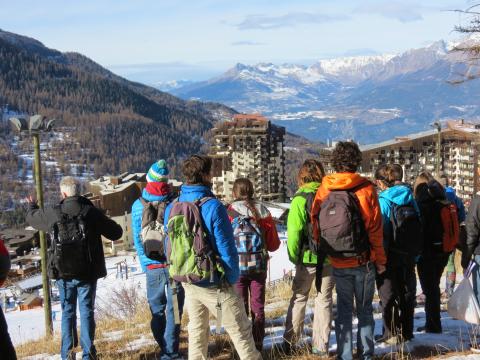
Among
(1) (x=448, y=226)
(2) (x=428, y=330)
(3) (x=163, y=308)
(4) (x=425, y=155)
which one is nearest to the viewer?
(3) (x=163, y=308)

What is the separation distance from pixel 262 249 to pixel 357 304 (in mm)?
954

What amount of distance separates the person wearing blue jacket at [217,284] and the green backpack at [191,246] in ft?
0.15

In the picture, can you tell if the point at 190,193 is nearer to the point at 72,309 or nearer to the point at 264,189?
the point at 72,309

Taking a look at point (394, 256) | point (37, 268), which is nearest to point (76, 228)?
point (394, 256)

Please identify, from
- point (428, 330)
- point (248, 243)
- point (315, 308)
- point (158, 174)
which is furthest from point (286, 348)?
point (158, 174)

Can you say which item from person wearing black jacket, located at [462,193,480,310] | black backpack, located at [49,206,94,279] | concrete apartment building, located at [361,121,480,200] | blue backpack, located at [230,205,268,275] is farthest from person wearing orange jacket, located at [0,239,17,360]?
concrete apartment building, located at [361,121,480,200]

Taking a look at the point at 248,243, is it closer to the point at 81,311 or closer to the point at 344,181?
the point at 344,181

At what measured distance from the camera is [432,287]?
5.81 metres

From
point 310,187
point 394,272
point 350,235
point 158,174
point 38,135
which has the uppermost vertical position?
point 38,135

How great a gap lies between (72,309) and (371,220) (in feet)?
9.10

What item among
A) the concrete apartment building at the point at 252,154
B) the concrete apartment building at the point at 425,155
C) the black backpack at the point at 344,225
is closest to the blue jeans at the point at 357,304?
the black backpack at the point at 344,225

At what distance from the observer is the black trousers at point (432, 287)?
573cm

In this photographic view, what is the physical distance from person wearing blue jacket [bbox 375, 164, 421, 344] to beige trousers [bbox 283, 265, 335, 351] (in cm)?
57

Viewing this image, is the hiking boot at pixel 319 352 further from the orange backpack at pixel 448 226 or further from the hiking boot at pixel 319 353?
the orange backpack at pixel 448 226
